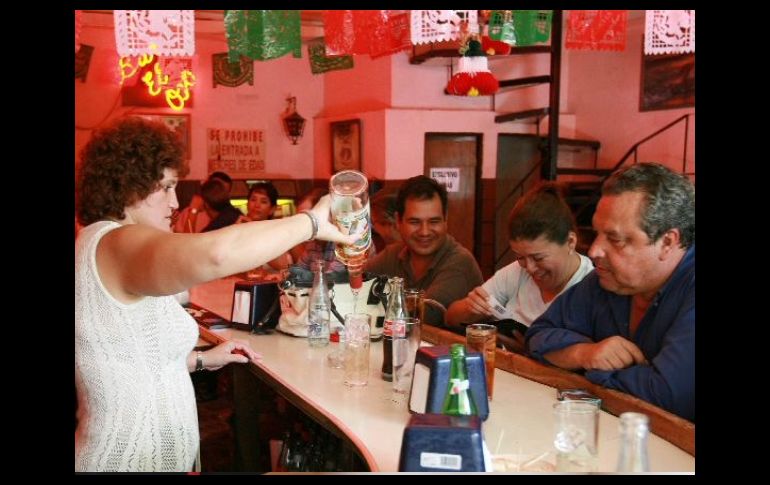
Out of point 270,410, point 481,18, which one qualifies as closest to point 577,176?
point 481,18

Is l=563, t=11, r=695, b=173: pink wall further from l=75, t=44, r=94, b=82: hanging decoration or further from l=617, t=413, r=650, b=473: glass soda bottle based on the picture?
l=617, t=413, r=650, b=473: glass soda bottle

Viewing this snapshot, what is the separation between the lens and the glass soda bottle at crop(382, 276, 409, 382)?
88.2 inches

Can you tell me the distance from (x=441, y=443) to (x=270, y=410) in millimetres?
2462

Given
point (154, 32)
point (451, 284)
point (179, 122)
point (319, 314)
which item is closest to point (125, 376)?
point (319, 314)

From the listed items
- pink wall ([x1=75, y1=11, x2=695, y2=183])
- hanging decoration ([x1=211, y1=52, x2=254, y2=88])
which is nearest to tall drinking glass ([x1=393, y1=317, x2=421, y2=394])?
pink wall ([x1=75, y1=11, x2=695, y2=183])

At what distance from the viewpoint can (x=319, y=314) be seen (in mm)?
2750

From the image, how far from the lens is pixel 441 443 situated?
1.38m

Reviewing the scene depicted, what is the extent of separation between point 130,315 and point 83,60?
6.04 metres

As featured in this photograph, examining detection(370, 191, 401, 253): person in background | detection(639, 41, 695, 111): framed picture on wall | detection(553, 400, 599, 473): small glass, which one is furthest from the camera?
detection(639, 41, 695, 111): framed picture on wall

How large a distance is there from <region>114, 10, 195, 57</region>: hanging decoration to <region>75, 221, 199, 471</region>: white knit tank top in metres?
2.42

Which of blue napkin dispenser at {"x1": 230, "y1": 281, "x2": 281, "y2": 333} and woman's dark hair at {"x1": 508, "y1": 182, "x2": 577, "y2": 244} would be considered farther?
blue napkin dispenser at {"x1": 230, "y1": 281, "x2": 281, "y2": 333}

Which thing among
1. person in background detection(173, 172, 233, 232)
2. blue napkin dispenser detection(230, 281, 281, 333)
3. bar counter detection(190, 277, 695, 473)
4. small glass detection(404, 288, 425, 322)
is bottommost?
bar counter detection(190, 277, 695, 473)

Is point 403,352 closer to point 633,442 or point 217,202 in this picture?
point 633,442

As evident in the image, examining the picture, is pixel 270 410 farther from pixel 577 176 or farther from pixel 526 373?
pixel 577 176
